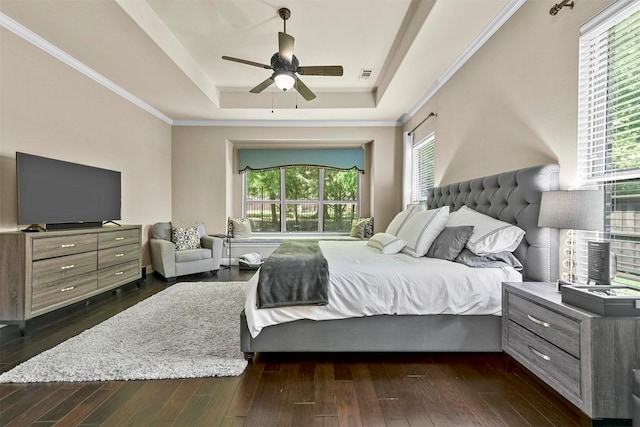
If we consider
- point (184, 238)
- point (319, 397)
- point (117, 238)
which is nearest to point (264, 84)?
point (117, 238)

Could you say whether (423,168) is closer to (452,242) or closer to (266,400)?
(452,242)

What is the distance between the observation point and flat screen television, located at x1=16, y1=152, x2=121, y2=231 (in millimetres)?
2697

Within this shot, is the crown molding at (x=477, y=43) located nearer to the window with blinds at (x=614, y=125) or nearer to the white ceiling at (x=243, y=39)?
the white ceiling at (x=243, y=39)

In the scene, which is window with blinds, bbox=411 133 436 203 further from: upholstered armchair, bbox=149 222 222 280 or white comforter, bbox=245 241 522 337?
upholstered armchair, bbox=149 222 222 280

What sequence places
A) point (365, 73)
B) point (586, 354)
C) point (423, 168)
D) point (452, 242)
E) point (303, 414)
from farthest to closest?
point (423, 168)
point (365, 73)
point (452, 242)
point (303, 414)
point (586, 354)

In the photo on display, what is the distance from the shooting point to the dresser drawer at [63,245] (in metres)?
2.61

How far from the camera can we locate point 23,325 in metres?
2.49

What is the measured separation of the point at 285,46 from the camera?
268 centimetres

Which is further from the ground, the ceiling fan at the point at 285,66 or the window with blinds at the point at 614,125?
the ceiling fan at the point at 285,66

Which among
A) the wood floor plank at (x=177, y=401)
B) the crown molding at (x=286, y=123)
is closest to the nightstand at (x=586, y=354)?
the wood floor plank at (x=177, y=401)

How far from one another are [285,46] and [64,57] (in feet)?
8.31

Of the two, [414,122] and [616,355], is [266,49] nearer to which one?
[414,122]

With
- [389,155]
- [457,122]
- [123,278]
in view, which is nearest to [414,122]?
[389,155]

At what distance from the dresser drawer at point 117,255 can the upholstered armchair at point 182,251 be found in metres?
0.48
